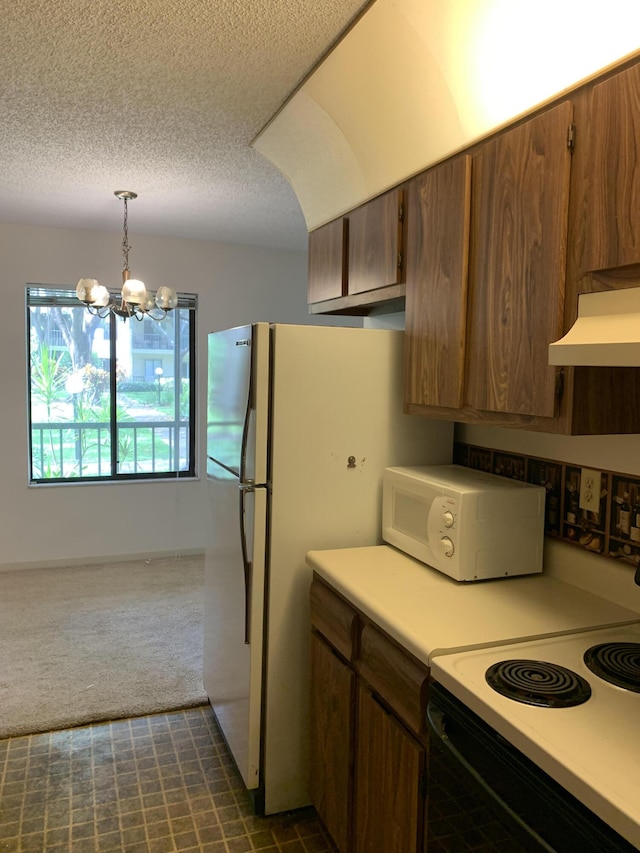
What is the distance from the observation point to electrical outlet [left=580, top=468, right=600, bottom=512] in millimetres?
1777

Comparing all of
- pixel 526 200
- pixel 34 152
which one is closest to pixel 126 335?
pixel 34 152

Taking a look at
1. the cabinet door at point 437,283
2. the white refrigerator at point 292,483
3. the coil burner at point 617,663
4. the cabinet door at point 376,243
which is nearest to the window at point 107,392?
the cabinet door at point 376,243

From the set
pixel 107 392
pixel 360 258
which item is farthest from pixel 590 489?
pixel 107 392

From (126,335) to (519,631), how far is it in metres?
4.31

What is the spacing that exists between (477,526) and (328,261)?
1458 mm

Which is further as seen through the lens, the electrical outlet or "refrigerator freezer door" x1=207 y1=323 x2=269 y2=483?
"refrigerator freezer door" x1=207 y1=323 x2=269 y2=483

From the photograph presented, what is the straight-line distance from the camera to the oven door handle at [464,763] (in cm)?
107

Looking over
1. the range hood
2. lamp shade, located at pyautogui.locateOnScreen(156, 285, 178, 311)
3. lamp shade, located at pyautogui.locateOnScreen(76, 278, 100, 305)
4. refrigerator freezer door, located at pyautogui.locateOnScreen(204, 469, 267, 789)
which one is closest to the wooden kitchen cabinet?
the range hood

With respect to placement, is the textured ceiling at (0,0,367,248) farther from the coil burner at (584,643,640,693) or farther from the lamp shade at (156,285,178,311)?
the coil burner at (584,643,640,693)

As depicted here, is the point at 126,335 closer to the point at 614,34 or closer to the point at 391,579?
the point at 391,579

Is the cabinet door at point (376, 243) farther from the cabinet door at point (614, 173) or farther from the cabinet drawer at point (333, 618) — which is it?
the cabinet drawer at point (333, 618)

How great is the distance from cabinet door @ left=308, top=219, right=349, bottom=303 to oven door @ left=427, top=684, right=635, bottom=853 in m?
1.77

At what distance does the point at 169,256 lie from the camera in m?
5.01

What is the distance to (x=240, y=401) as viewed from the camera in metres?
2.27
